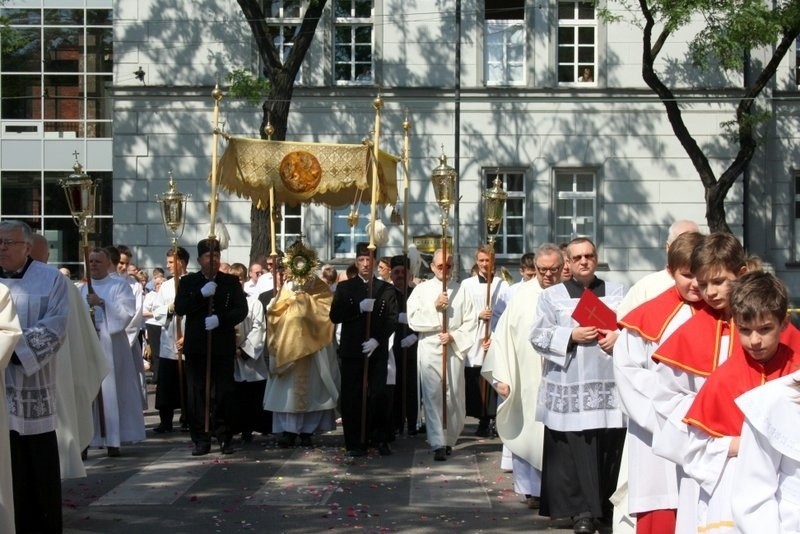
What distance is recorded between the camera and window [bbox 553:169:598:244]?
93.7 feet

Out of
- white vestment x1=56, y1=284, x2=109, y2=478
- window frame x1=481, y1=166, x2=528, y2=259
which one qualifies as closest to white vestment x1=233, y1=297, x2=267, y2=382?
white vestment x1=56, y1=284, x2=109, y2=478

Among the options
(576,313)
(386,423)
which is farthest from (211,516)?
(386,423)

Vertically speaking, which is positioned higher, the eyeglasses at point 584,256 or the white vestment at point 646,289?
the eyeglasses at point 584,256

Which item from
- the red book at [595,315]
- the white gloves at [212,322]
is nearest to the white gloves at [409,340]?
the white gloves at [212,322]

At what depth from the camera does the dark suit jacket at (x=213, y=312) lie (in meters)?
13.0

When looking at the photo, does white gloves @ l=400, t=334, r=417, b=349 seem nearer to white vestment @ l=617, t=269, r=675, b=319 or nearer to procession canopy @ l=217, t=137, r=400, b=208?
procession canopy @ l=217, t=137, r=400, b=208

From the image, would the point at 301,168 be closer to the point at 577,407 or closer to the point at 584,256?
the point at 584,256

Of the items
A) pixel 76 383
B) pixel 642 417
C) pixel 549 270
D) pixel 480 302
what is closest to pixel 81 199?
pixel 480 302

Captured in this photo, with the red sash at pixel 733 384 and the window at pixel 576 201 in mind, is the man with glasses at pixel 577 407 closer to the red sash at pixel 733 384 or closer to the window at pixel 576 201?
the red sash at pixel 733 384

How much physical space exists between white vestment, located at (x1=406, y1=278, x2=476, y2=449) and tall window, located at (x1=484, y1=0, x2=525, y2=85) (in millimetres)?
15188

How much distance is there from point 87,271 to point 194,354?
1229mm

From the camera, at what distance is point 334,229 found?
93.6ft

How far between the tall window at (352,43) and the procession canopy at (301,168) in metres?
13.8

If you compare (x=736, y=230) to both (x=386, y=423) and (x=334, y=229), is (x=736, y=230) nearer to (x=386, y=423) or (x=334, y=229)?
(x=334, y=229)
